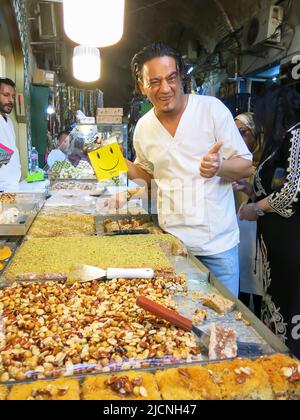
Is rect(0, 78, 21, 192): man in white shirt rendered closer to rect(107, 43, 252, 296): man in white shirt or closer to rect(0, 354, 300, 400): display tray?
rect(107, 43, 252, 296): man in white shirt

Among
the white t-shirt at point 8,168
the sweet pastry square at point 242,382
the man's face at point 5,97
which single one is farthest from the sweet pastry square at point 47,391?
the man's face at point 5,97

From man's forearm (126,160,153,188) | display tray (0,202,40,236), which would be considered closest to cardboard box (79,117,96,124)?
display tray (0,202,40,236)

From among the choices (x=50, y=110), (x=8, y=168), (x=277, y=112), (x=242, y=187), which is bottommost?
(x=242, y=187)

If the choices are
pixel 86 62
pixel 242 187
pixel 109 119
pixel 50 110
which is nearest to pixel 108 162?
pixel 242 187

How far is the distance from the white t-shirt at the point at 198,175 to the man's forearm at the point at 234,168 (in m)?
0.04

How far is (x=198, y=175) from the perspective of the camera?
1775 mm

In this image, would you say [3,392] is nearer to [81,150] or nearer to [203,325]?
[203,325]

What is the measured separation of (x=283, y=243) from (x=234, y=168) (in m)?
0.62

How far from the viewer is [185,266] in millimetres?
1561

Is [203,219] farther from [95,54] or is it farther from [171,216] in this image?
[95,54]

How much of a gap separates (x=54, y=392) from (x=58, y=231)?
1.35m

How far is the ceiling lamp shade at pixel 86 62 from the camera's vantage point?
15.0 feet

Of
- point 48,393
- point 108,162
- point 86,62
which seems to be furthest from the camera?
point 86,62
